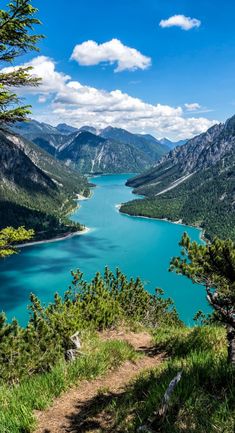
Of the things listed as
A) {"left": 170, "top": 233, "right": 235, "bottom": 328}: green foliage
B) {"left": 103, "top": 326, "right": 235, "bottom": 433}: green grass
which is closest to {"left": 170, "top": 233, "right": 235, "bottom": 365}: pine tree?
{"left": 170, "top": 233, "right": 235, "bottom": 328}: green foliage

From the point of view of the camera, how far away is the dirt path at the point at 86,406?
31.4 ft

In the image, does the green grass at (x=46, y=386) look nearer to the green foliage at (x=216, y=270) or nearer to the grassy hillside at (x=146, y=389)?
the grassy hillside at (x=146, y=389)

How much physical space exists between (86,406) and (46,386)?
1474 mm

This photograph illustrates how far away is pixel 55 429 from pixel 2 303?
140852mm

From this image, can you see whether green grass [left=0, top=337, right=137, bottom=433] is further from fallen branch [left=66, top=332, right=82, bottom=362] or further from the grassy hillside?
fallen branch [left=66, top=332, right=82, bottom=362]

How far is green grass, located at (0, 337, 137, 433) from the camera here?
31.4 feet

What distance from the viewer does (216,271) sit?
14828mm

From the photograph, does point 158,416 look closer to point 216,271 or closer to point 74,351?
point 216,271

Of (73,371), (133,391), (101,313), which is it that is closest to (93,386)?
(73,371)

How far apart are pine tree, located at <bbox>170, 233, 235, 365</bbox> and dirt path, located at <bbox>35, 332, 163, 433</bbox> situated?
4.03 metres

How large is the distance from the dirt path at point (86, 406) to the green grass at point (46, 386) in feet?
0.77

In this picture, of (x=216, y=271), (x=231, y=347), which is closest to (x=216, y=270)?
(x=216, y=271)

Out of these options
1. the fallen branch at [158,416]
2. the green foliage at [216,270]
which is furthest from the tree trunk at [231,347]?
the fallen branch at [158,416]

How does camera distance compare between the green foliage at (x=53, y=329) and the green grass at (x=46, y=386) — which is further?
the green foliage at (x=53, y=329)
